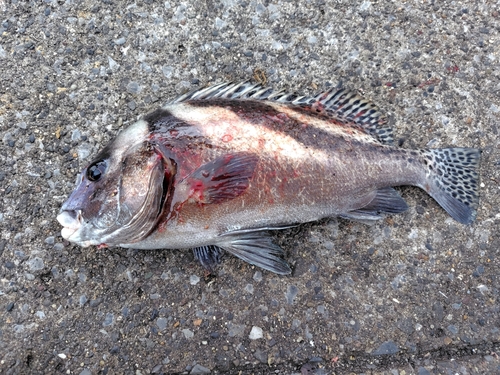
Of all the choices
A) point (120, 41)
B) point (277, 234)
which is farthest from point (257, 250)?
point (120, 41)

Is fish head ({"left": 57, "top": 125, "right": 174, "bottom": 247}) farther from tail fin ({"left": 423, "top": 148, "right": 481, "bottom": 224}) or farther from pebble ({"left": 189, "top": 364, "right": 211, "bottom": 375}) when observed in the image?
tail fin ({"left": 423, "top": 148, "right": 481, "bottom": 224})

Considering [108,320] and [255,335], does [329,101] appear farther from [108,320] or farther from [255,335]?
[108,320]

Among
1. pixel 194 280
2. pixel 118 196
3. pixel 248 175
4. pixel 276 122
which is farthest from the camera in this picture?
pixel 194 280

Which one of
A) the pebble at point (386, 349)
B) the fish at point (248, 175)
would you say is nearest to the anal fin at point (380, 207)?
the fish at point (248, 175)

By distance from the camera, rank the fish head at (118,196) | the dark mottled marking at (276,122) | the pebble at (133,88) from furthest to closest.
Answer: the pebble at (133,88) < the dark mottled marking at (276,122) < the fish head at (118,196)

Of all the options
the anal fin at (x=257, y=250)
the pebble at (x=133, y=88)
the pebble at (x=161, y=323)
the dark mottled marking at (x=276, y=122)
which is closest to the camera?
the dark mottled marking at (x=276, y=122)

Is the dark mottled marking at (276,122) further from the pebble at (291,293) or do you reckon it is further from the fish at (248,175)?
the pebble at (291,293)

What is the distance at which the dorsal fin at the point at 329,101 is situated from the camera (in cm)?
253

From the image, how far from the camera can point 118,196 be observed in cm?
218

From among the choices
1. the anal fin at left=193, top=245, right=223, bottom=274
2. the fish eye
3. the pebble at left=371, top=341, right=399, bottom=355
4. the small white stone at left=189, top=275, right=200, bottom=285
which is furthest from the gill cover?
the pebble at left=371, top=341, right=399, bottom=355

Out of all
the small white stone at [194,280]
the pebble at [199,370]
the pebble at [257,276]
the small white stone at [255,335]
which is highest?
the small white stone at [194,280]

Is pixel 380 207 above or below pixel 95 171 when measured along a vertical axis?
below

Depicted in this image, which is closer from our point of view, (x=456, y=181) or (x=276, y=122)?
(x=276, y=122)

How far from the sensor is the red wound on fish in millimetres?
2264
